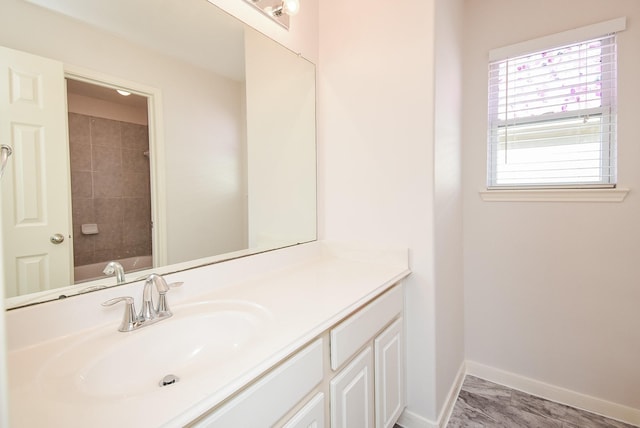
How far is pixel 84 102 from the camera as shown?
2.90ft

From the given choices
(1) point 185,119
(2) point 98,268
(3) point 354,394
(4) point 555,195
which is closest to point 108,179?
(2) point 98,268

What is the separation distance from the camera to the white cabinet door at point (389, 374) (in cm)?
124

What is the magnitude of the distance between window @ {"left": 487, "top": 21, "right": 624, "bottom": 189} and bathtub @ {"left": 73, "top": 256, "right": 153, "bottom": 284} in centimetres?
194

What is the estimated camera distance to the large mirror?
0.79m

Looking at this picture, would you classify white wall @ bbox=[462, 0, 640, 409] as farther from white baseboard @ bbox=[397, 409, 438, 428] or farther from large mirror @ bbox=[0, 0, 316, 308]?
large mirror @ bbox=[0, 0, 316, 308]

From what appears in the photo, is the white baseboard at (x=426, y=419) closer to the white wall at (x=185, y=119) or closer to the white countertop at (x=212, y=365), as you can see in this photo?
the white countertop at (x=212, y=365)

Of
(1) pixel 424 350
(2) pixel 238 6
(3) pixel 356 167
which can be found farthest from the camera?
(3) pixel 356 167

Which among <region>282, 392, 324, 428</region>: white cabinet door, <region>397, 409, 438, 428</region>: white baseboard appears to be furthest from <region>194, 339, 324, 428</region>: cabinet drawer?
<region>397, 409, 438, 428</region>: white baseboard

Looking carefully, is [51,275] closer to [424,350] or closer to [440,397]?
[424,350]

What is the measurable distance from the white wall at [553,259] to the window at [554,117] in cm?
6

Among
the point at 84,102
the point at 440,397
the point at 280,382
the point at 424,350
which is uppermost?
the point at 84,102

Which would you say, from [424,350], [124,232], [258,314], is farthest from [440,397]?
[124,232]

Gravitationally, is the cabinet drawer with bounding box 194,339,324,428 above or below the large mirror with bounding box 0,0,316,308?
below

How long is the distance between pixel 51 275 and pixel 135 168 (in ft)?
1.26
